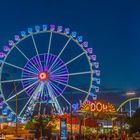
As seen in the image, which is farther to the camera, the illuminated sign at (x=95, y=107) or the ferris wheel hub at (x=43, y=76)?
the illuminated sign at (x=95, y=107)

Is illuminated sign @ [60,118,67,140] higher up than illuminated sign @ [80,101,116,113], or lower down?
lower down

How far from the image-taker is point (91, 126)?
80812mm

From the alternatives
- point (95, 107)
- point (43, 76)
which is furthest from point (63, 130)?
point (95, 107)

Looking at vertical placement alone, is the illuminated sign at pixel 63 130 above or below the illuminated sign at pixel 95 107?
below

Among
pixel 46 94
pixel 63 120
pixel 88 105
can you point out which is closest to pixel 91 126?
pixel 88 105

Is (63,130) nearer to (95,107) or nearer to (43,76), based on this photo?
(43,76)

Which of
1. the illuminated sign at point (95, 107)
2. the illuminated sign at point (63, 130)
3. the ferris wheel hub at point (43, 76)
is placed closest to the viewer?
the illuminated sign at point (63, 130)

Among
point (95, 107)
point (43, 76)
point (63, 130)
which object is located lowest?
point (63, 130)

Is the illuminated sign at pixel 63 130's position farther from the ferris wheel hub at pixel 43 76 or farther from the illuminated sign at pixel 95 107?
the illuminated sign at pixel 95 107

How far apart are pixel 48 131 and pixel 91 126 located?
74.5 ft

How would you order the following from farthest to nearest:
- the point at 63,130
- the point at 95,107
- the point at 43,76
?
1. the point at 95,107
2. the point at 43,76
3. the point at 63,130

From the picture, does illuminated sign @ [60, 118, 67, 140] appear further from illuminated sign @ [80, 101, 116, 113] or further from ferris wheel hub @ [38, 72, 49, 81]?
illuminated sign @ [80, 101, 116, 113]

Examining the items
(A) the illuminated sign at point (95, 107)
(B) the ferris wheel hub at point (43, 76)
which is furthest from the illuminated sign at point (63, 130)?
(A) the illuminated sign at point (95, 107)

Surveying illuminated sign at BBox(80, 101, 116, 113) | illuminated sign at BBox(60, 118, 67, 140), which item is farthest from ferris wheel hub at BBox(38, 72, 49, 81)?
illuminated sign at BBox(60, 118, 67, 140)
